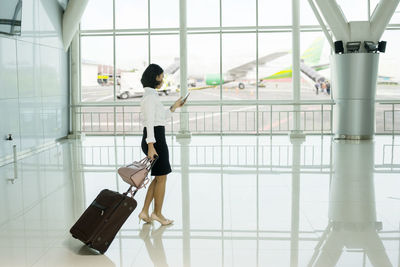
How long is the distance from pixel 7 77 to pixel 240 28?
8.11m

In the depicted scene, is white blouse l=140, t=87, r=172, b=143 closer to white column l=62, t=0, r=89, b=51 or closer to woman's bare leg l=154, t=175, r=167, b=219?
woman's bare leg l=154, t=175, r=167, b=219

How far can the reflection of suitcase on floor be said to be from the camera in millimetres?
4836

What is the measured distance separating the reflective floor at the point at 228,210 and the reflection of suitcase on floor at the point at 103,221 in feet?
0.44

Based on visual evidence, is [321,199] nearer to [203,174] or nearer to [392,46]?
[203,174]

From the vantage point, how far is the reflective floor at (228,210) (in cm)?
475

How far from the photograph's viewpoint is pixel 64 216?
6371 mm

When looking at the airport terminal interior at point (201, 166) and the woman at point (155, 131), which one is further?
the woman at point (155, 131)

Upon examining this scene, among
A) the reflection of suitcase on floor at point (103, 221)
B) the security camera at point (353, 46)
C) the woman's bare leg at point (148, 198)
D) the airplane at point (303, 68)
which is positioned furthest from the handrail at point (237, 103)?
the airplane at point (303, 68)

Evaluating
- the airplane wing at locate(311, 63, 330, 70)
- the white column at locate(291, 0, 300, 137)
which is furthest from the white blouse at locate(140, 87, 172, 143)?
the airplane wing at locate(311, 63, 330, 70)

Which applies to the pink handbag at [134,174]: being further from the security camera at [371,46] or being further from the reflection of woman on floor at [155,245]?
the security camera at [371,46]

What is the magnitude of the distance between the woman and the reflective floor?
0.27 m

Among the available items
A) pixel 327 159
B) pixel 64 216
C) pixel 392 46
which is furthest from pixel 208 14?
pixel 64 216

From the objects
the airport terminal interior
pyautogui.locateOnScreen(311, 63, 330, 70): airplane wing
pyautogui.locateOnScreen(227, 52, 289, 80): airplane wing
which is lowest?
the airport terminal interior

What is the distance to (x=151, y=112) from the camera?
18.3ft
